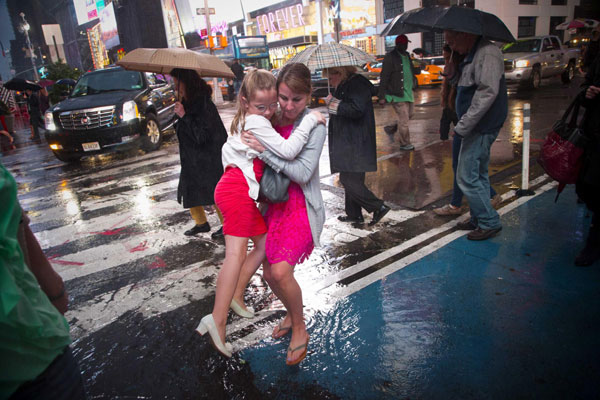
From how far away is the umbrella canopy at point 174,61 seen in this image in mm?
4125

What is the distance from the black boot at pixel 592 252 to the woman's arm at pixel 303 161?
268 cm

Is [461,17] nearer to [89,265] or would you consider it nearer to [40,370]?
[40,370]

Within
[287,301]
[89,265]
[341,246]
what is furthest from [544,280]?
[89,265]

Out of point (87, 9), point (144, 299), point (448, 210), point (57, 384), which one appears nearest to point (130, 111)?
point (144, 299)

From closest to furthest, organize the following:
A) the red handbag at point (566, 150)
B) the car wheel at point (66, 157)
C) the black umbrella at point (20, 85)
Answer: the red handbag at point (566, 150)
the car wheel at point (66, 157)
the black umbrella at point (20, 85)

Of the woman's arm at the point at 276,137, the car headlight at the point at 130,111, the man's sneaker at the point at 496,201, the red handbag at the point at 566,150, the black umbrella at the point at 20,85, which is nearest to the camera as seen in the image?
Answer: the woman's arm at the point at 276,137

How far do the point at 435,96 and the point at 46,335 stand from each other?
17.9 metres

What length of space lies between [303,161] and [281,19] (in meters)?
52.7

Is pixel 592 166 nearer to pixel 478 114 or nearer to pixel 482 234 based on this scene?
pixel 478 114

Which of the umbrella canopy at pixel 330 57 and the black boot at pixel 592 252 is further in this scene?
the umbrella canopy at pixel 330 57

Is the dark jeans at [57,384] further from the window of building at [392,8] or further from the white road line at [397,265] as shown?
the window of building at [392,8]

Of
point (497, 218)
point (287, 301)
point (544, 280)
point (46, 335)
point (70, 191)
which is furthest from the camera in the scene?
point (70, 191)

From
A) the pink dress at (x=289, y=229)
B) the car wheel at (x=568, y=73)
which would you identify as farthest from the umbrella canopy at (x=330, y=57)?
the car wheel at (x=568, y=73)

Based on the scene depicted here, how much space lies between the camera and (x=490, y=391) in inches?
92.0
